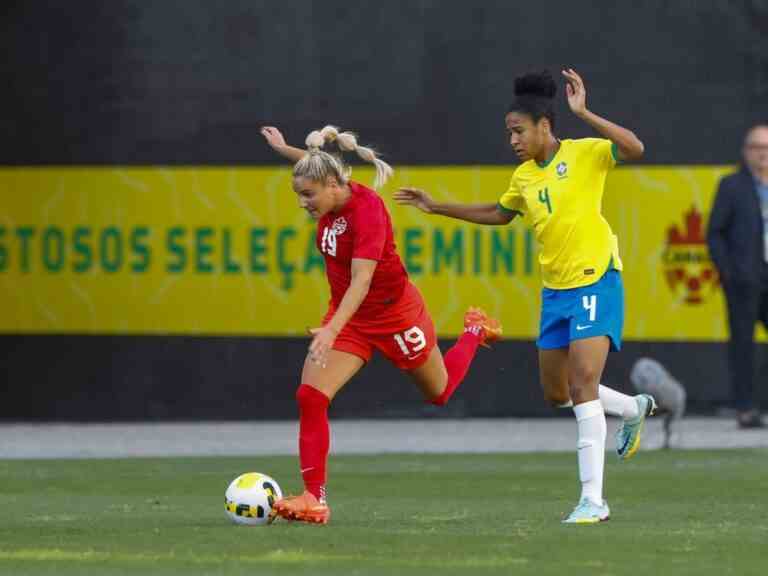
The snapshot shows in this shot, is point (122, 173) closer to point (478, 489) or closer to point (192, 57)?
point (192, 57)

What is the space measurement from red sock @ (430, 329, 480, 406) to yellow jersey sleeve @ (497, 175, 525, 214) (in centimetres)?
87

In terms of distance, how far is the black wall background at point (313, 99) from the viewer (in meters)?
16.2

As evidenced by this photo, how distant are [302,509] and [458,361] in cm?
153

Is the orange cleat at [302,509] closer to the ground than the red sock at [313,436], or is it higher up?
closer to the ground

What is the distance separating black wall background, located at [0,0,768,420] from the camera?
1619 centimetres

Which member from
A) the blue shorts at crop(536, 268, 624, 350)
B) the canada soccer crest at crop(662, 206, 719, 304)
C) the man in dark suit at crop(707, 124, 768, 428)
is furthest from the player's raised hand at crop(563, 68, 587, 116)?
the canada soccer crest at crop(662, 206, 719, 304)

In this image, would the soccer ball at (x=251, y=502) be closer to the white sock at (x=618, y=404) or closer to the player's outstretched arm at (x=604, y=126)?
the white sock at (x=618, y=404)

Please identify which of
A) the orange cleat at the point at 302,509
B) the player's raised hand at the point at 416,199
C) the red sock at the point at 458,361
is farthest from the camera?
the red sock at the point at 458,361

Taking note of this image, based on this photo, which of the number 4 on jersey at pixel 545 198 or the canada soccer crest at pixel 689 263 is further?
the canada soccer crest at pixel 689 263

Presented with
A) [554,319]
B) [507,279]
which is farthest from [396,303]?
[507,279]

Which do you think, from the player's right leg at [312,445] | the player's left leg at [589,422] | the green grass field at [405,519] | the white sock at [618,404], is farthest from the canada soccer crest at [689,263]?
the player's right leg at [312,445]

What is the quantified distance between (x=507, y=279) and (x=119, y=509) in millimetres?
Result: 6326

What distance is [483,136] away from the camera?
16344 mm

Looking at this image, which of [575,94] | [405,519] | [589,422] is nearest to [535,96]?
[575,94]
